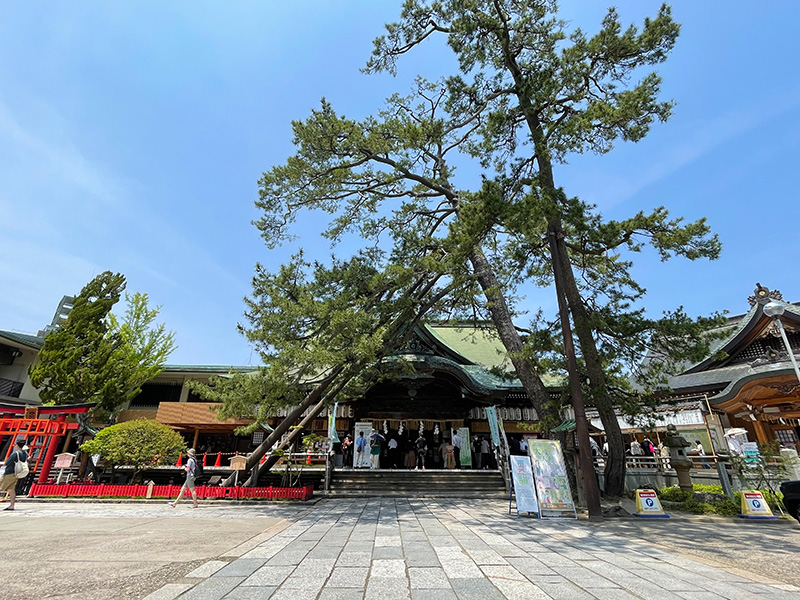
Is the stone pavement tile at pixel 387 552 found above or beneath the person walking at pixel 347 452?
beneath

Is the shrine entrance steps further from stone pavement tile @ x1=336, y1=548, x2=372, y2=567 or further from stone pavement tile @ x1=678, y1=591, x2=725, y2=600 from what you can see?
stone pavement tile @ x1=678, y1=591, x2=725, y2=600

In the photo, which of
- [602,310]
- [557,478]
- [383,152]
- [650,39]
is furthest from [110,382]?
[650,39]

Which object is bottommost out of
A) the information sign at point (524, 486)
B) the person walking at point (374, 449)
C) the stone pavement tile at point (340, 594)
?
the stone pavement tile at point (340, 594)

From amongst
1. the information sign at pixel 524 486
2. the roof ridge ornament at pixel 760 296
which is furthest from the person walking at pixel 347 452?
the roof ridge ornament at pixel 760 296

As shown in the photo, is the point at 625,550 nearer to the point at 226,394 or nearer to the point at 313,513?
the point at 313,513

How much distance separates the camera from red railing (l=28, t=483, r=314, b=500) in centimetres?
1144

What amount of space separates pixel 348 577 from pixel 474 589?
121 centimetres

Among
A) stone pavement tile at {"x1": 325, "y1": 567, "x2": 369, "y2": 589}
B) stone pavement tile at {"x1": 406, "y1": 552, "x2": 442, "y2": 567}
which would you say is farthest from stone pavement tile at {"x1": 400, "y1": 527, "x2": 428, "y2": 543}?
stone pavement tile at {"x1": 325, "y1": 567, "x2": 369, "y2": 589}

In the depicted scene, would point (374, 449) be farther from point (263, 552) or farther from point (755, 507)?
point (755, 507)

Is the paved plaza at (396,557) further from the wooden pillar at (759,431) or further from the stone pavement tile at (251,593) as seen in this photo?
the wooden pillar at (759,431)

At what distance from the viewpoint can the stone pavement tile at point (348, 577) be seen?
3.47 m

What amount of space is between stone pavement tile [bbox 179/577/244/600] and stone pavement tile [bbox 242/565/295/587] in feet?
0.38

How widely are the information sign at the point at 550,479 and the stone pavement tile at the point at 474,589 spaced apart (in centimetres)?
540

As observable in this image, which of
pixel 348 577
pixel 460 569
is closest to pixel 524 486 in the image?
pixel 460 569
